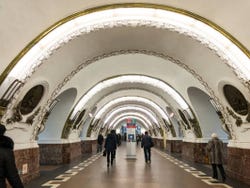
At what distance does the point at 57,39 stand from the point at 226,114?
18.2 ft

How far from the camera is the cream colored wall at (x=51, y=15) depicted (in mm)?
6340

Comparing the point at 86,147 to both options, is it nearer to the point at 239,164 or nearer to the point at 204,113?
the point at 204,113

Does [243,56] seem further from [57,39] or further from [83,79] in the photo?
[83,79]

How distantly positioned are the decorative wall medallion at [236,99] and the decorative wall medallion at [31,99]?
5391mm

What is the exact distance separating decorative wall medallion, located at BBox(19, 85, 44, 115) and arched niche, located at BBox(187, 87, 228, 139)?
6.59 meters

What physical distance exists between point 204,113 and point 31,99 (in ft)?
26.5

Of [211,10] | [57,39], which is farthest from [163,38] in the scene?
[57,39]

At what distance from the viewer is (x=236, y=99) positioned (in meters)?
8.90

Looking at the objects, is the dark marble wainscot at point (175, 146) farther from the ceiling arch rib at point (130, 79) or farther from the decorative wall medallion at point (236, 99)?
the decorative wall medallion at point (236, 99)

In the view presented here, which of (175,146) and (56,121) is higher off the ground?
(56,121)

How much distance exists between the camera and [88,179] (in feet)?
32.0

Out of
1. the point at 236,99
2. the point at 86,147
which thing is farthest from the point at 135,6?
the point at 86,147

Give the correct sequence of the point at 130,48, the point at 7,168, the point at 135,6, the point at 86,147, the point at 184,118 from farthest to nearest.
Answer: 1. the point at 86,147
2. the point at 184,118
3. the point at 130,48
4. the point at 135,6
5. the point at 7,168

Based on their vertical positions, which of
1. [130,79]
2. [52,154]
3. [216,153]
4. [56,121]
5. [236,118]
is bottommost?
[216,153]
